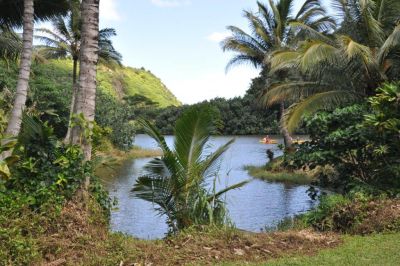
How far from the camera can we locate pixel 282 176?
2228cm

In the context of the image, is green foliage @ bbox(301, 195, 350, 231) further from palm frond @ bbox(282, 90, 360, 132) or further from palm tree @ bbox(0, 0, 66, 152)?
palm tree @ bbox(0, 0, 66, 152)

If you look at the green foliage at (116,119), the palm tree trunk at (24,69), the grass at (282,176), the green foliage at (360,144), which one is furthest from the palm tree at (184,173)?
the green foliage at (116,119)

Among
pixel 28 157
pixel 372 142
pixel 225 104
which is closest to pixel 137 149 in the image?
pixel 225 104

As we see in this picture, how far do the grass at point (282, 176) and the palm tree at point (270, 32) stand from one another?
7.01 feet

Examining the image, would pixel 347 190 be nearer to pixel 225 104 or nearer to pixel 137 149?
pixel 137 149

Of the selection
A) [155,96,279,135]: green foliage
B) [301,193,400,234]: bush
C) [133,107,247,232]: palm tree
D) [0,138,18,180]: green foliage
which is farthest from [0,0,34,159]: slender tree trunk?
[155,96,279,135]: green foliage

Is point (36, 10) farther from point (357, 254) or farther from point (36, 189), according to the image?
point (357, 254)

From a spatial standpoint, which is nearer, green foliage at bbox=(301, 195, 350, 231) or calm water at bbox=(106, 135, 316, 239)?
green foliage at bbox=(301, 195, 350, 231)

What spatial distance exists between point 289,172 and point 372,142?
44.7 feet

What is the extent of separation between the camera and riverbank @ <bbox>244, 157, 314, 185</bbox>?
2111cm

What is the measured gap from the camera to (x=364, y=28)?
12531 mm

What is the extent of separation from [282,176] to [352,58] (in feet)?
36.5

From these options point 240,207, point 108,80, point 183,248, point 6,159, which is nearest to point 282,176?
point 240,207

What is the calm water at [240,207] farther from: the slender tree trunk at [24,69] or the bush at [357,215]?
the slender tree trunk at [24,69]
